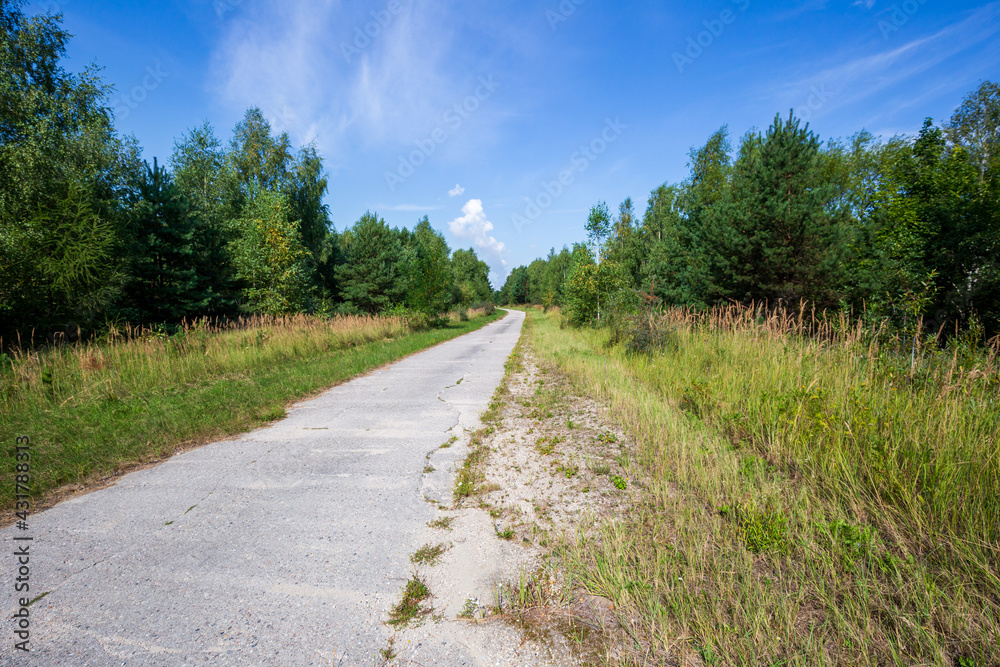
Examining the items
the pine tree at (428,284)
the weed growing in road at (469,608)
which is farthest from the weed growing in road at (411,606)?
the pine tree at (428,284)

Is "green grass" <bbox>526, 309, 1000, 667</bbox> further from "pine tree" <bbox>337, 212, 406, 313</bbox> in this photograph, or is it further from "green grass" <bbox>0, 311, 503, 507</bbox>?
"pine tree" <bbox>337, 212, 406, 313</bbox>

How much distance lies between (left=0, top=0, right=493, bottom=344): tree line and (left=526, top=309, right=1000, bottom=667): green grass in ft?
42.4

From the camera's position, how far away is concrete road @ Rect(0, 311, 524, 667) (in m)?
1.72

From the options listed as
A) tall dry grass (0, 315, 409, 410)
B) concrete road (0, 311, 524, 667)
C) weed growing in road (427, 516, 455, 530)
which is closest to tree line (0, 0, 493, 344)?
tall dry grass (0, 315, 409, 410)

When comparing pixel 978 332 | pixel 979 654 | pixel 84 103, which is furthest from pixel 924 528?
pixel 84 103

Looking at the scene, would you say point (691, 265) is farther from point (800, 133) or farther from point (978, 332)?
point (978, 332)

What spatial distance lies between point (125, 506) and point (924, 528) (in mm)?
5944

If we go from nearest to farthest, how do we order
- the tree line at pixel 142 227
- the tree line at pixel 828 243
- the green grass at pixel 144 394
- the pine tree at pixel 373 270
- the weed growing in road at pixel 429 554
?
the weed growing in road at pixel 429 554, the green grass at pixel 144 394, the tree line at pixel 828 243, the tree line at pixel 142 227, the pine tree at pixel 373 270

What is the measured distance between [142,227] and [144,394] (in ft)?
49.8

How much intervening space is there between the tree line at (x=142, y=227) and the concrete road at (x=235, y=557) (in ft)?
29.8

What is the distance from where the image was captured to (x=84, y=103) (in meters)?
17.1

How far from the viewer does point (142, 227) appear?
16109 mm

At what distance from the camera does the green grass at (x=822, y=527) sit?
170cm

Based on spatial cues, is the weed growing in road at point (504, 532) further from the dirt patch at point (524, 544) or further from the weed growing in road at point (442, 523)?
the weed growing in road at point (442, 523)
